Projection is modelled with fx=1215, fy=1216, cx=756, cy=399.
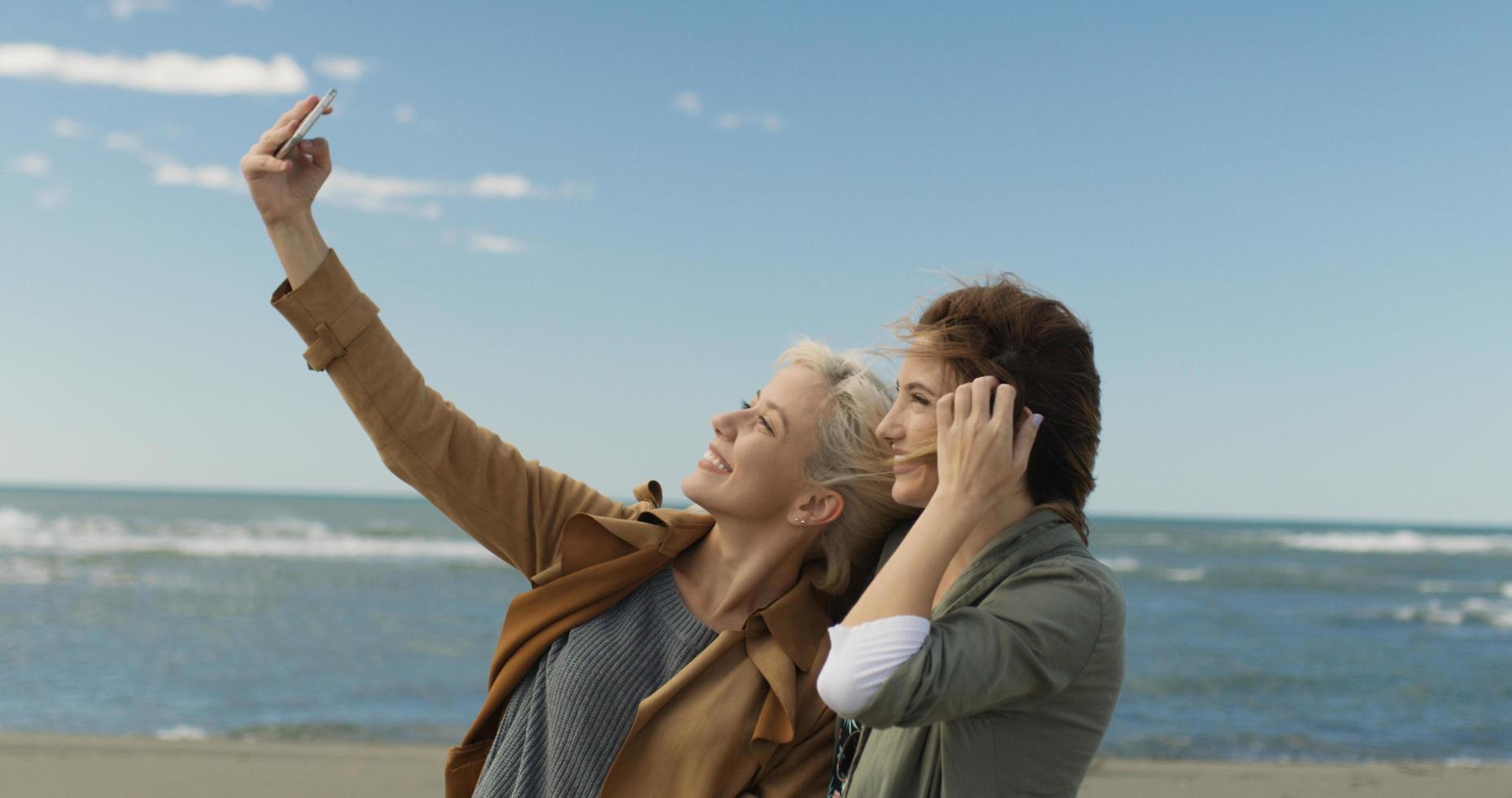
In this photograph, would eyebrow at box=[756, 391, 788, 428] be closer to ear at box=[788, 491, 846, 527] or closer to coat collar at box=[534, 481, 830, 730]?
ear at box=[788, 491, 846, 527]

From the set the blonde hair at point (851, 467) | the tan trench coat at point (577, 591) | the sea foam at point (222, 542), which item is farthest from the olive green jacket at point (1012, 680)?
the sea foam at point (222, 542)

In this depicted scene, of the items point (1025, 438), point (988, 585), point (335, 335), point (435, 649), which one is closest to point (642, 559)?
point (335, 335)

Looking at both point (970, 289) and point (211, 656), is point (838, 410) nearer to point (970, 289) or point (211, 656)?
point (970, 289)

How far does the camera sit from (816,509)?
2602 mm

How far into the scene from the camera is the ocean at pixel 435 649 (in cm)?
839

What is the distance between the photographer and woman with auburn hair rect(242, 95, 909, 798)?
7.75 ft

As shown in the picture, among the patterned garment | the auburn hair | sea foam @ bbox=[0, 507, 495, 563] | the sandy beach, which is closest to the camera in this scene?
the auburn hair

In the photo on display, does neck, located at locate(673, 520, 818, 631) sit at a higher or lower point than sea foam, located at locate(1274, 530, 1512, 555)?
higher

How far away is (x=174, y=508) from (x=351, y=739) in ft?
142

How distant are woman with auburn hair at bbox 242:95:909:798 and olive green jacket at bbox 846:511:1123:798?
0.52m

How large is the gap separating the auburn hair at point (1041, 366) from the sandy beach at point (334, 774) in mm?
4246

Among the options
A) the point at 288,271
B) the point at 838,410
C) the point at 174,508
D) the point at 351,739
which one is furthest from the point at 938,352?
the point at 174,508

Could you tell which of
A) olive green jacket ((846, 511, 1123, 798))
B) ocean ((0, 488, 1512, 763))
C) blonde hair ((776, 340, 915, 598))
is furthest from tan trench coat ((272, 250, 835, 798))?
ocean ((0, 488, 1512, 763))

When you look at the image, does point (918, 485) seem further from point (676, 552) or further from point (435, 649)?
point (435, 649)
